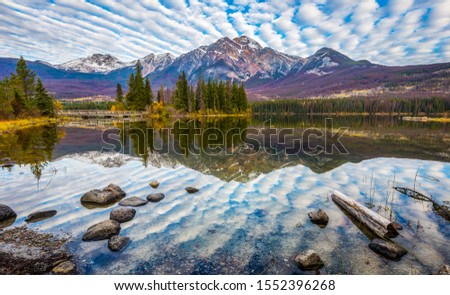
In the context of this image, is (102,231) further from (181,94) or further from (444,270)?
(181,94)

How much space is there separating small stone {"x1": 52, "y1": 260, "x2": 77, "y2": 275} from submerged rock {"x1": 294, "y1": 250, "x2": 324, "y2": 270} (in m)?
6.38

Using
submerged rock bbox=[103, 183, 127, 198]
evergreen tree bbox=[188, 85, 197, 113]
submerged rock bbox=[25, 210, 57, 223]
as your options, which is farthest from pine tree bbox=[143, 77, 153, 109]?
submerged rock bbox=[25, 210, 57, 223]

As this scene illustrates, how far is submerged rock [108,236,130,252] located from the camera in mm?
8055

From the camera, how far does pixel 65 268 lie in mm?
6906

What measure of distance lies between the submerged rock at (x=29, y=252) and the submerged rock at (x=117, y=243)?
119cm

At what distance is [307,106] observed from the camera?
17788 cm

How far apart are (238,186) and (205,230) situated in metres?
5.93

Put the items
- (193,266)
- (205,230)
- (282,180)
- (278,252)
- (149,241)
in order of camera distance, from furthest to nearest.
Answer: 1. (282,180)
2. (205,230)
3. (149,241)
4. (278,252)
5. (193,266)

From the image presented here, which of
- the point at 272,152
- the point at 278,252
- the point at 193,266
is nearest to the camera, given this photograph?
the point at 193,266

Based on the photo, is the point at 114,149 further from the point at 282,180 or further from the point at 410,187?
the point at 410,187

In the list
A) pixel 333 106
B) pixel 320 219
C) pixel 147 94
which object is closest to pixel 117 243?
pixel 320 219
